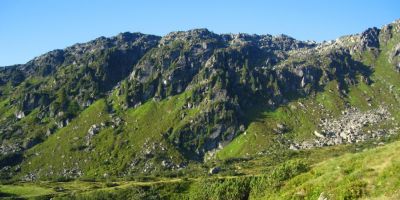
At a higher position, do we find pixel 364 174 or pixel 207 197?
pixel 364 174

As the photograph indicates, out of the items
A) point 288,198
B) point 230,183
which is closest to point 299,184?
point 288,198

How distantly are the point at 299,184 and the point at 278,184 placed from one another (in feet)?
20.0

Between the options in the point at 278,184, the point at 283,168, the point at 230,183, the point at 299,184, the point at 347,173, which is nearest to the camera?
the point at 347,173

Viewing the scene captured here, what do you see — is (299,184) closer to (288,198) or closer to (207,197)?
(288,198)

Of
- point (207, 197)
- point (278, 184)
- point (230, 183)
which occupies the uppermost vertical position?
point (278, 184)

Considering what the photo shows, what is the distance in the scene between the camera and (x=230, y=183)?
116438 millimetres

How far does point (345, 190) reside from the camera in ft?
132

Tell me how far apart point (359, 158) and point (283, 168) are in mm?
16831

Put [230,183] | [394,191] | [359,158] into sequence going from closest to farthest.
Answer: [394,191]
[359,158]
[230,183]

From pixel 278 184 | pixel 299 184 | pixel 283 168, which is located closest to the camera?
pixel 299 184

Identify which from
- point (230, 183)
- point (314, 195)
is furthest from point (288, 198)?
point (230, 183)

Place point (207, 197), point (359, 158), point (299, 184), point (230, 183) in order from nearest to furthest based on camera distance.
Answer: point (359, 158) < point (299, 184) < point (230, 183) < point (207, 197)

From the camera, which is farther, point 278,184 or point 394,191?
point 278,184

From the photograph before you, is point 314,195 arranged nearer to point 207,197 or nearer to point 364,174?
point 364,174
